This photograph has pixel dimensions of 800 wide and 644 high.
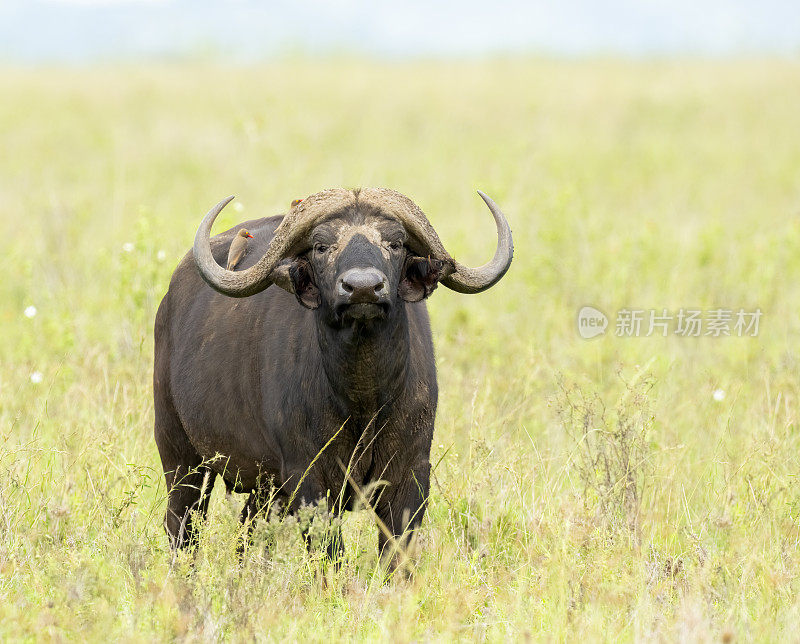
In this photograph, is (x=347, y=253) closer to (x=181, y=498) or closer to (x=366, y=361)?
(x=366, y=361)

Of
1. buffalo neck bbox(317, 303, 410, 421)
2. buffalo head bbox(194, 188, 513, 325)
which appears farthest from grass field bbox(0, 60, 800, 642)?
buffalo head bbox(194, 188, 513, 325)

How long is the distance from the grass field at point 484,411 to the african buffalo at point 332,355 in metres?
0.35

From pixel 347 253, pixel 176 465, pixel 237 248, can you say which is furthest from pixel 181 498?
pixel 347 253

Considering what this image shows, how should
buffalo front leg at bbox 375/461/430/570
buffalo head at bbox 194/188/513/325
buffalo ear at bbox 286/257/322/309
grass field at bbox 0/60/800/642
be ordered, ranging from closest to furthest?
grass field at bbox 0/60/800/642
buffalo head at bbox 194/188/513/325
buffalo ear at bbox 286/257/322/309
buffalo front leg at bbox 375/461/430/570

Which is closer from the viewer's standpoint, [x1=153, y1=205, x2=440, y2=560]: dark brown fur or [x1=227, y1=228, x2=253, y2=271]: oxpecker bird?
[x1=153, y1=205, x2=440, y2=560]: dark brown fur

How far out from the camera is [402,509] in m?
4.75

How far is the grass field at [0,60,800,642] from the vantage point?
13.8 feet

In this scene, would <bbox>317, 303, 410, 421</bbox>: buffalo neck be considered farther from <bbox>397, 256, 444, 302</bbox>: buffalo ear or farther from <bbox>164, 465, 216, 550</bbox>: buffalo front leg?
<bbox>164, 465, 216, 550</bbox>: buffalo front leg

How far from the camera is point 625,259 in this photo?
10.2 meters

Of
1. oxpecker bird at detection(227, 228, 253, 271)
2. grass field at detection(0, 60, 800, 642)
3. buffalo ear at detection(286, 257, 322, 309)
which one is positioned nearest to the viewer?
grass field at detection(0, 60, 800, 642)

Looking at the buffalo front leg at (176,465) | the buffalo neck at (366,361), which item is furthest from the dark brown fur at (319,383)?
the buffalo front leg at (176,465)

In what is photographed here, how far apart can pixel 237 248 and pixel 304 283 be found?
2.14 ft

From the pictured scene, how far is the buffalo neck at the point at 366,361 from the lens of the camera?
4465mm

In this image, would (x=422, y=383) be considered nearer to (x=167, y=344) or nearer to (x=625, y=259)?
(x=167, y=344)
